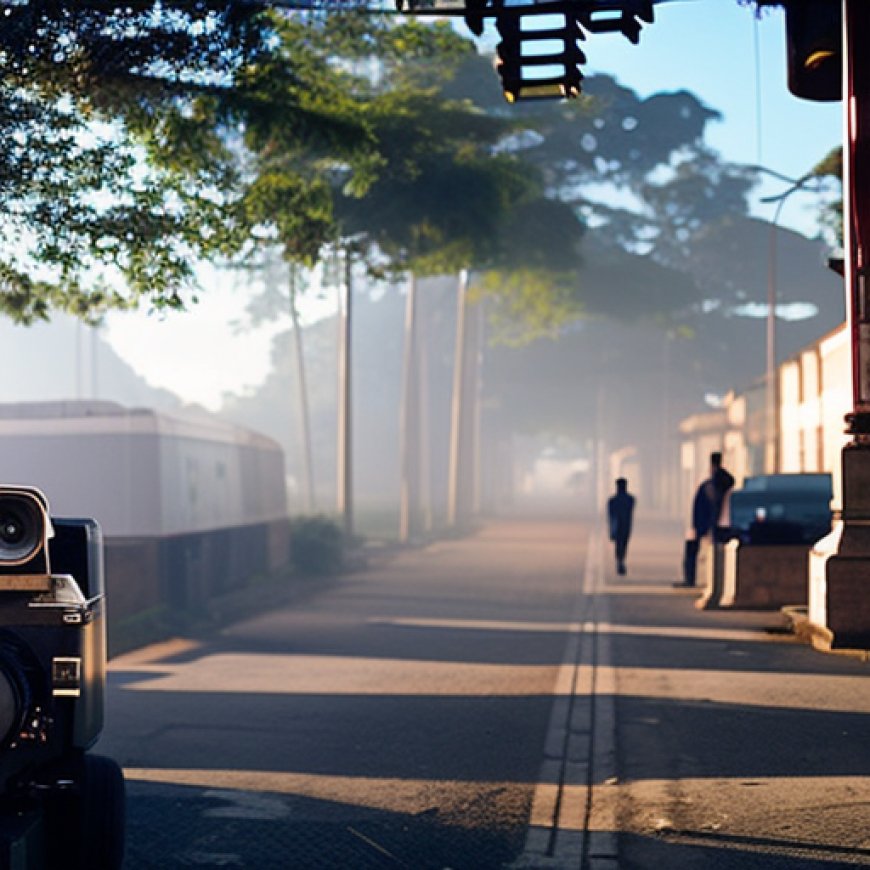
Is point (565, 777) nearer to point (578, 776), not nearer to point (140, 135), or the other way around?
point (578, 776)

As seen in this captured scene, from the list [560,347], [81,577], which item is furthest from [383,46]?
[560,347]

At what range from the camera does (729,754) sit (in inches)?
399

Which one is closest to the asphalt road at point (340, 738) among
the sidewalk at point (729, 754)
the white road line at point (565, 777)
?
the white road line at point (565, 777)

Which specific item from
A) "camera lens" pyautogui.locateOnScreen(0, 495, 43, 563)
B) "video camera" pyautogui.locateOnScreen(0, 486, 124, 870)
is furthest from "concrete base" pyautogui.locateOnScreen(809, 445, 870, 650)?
"camera lens" pyautogui.locateOnScreen(0, 495, 43, 563)

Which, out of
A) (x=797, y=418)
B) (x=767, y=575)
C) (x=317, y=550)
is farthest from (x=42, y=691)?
(x=797, y=418)

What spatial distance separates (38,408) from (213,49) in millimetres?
6941

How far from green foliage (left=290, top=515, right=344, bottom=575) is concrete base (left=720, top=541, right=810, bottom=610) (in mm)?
13378

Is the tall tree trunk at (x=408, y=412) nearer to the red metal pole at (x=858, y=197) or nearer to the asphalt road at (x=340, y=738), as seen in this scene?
the asphalt road at (x=340, y=738)

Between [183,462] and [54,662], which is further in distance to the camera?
[183,462]

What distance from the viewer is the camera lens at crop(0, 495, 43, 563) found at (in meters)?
5.60

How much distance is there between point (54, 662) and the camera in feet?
18.2

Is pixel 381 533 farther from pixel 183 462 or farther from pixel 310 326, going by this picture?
pixel 310 326

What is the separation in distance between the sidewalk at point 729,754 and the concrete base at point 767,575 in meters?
1.98

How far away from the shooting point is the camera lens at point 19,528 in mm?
5602
